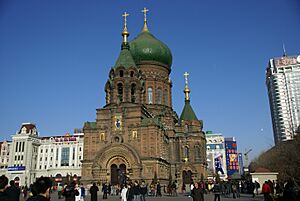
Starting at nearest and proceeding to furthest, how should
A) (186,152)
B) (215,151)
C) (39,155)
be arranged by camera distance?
(186,152), (39,155), (215,151)

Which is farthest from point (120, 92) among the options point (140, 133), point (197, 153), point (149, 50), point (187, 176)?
point (187, 176)

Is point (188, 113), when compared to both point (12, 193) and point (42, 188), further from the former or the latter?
point (42, 188)

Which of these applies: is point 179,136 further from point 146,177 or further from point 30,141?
point 30,141

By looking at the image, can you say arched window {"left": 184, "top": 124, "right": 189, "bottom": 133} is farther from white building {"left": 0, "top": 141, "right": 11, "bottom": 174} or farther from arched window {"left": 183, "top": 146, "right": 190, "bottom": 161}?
white building {"left": 0, "top": 141, "right": 11, "bottom": 174}

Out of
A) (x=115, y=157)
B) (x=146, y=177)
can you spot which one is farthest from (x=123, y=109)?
(x=146, y=177)

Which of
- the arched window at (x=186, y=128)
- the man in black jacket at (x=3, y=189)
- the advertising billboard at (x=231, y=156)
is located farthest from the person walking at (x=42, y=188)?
the advertising billboard at (x=231, y=156)

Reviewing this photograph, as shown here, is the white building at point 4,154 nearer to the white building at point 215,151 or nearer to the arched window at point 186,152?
the arched window at point 186,152

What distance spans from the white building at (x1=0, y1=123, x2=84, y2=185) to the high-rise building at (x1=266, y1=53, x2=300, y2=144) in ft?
250

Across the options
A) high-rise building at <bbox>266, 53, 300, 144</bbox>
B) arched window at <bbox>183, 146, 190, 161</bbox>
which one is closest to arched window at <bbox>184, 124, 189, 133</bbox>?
arched window at <bbox>183, 146, 190, 161</bbox>

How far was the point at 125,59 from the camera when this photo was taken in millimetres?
42469

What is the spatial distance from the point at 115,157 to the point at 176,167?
1197 cm

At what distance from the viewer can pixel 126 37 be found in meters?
45.3

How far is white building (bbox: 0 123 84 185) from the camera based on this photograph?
71625 millimetres

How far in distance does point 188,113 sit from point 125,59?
47.1 feet
